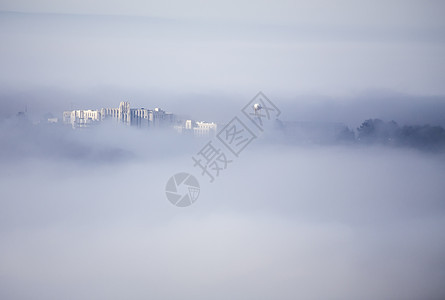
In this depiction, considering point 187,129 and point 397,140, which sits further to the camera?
point 397,140

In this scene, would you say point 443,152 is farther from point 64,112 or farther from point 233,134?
point 64,112

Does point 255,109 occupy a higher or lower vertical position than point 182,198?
higher

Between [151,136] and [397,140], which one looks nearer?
[151,136]

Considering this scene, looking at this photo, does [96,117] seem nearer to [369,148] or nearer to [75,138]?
[75,138]

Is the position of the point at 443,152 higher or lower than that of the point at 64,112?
lower

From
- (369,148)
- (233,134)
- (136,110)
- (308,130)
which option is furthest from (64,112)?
(369,148)

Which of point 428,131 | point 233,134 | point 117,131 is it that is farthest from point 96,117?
point 428,131

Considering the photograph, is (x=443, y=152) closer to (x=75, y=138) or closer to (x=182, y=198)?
(x=182, y=198)
